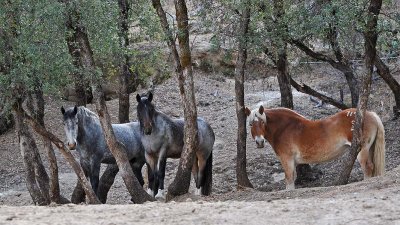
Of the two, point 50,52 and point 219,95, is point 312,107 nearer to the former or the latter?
point 219,95

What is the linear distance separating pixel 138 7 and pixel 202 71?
33.4 feet

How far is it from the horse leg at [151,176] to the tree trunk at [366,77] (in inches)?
137

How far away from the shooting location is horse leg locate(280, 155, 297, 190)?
13.4 metres

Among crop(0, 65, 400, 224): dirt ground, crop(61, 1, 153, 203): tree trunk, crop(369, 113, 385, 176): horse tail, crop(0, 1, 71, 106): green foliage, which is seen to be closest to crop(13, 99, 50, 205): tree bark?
crop(0, 1, 71, 106): green foliage

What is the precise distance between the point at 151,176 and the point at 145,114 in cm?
126

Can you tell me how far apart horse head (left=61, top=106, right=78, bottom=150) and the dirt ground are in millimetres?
1319

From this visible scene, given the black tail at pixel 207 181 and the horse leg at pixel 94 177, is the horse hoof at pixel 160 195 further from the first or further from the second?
the black tail at pixel 207 181

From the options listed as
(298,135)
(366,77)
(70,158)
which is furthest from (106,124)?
(366,77)

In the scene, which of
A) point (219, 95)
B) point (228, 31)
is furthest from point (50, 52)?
point (219, 95)

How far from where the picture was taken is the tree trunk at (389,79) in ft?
52.5

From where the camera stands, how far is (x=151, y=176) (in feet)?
45.0

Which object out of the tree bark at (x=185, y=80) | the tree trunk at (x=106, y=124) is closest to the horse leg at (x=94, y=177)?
the tree trunk at (x=106, y=124)

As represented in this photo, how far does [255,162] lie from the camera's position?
1730cm

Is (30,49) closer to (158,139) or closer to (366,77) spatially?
(158,139)
